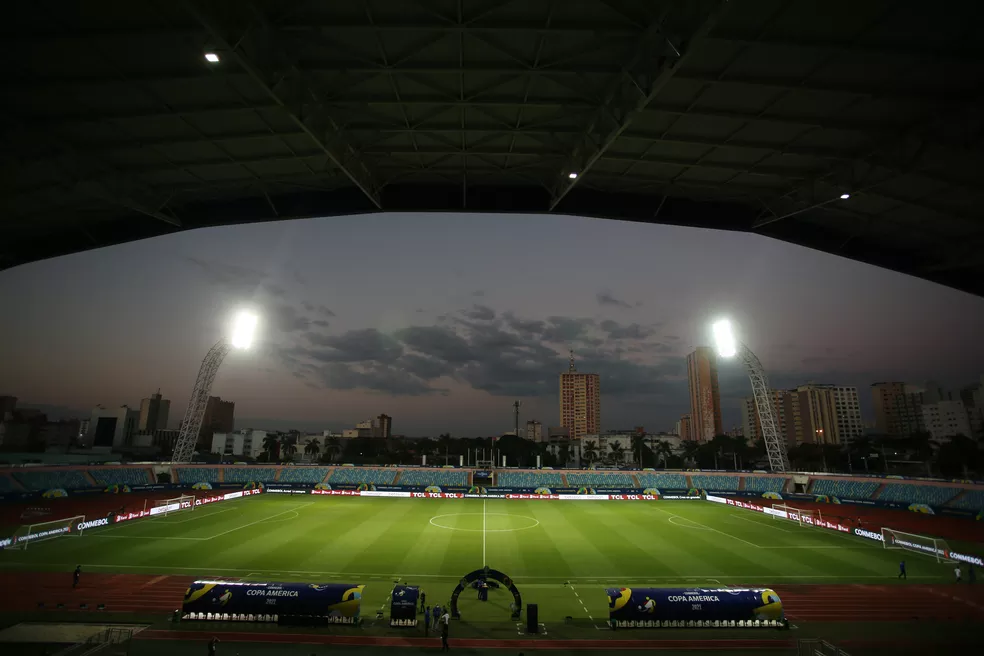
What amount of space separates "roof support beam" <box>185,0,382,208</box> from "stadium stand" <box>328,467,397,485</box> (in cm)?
6168

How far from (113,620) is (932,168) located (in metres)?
32.7

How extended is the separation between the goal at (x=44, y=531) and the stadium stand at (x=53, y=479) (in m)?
23.7

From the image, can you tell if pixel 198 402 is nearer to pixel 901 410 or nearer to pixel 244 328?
pixel 244 328

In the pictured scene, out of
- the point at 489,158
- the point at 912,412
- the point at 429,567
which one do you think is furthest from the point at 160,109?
the point at 912,412

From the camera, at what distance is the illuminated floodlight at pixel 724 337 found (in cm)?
5938

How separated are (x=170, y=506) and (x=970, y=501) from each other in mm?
73106

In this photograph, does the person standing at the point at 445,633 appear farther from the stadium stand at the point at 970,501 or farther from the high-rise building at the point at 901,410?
the high-rise building at the point at 901,410

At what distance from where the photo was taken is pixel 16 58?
12.9 meters

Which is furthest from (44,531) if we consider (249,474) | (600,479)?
(600,479)

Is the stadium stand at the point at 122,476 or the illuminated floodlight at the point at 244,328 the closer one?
the stadium stand at the point at 122,476

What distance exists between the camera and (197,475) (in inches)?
2635

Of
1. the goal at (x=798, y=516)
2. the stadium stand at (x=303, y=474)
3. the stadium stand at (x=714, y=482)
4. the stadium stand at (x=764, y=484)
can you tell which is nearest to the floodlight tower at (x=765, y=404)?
the stadium stand at (x=764, y=484)

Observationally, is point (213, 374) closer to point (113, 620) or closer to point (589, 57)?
point (113, 620)

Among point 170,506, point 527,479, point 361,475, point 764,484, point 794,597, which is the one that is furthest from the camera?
point 361,475
